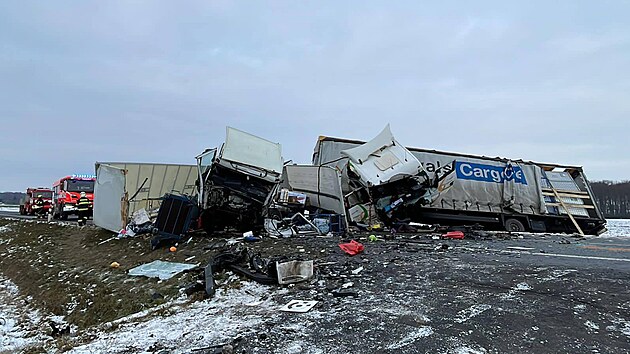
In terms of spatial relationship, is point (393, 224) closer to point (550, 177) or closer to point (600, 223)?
point (550, 177)

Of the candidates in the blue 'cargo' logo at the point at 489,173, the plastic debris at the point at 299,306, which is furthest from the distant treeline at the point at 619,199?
the plastic debris at the point at 299,306

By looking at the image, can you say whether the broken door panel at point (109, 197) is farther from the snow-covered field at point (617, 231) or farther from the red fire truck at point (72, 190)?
the snow-covered field at point (617, 231)

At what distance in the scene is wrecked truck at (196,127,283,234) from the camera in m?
8.71

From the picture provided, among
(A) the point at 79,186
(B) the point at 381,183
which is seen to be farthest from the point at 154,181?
(A) the point at 79,186

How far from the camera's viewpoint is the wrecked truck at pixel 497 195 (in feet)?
38.2

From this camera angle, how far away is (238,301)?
428 centimetres

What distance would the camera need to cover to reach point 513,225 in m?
12.0

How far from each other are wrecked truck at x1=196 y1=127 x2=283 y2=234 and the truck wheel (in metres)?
6.96

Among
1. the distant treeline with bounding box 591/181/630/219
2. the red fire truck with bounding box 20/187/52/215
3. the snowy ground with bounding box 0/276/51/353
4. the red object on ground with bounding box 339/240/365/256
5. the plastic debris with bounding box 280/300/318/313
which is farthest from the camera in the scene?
the distant treeline with bounding box 591/181/630/219

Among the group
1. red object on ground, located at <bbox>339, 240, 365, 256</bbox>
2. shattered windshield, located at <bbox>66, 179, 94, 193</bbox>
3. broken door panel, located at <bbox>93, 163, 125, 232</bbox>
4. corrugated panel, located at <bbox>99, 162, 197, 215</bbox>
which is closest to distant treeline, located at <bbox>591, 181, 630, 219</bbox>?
corrugated panel, located at <bbox>99, 162, 197, 215</bbox>

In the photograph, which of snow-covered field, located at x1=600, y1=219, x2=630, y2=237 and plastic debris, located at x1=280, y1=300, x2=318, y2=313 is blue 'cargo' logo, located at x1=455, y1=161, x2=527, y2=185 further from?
plastic debris, located at x1=280, y1=300, x2=318, y2=313

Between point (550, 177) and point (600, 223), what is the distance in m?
2.01

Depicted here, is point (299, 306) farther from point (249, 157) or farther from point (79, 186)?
point (79, 186)

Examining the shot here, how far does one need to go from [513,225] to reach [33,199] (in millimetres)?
27927
